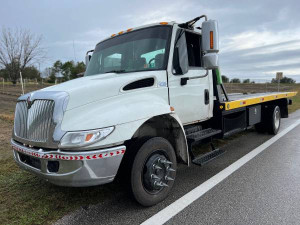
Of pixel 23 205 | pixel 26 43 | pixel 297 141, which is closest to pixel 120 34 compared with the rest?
pixel 23 205

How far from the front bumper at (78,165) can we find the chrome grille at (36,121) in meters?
0.19

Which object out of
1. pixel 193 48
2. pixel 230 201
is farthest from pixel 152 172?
pixel 193 48

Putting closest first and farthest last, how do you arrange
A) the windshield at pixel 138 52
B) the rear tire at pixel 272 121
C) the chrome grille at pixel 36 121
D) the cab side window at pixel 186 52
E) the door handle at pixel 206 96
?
the chrome grille at pixel 36 121 → the windshield at pixel 138 52 → the cab side window at pixel 186 52 → the door handle at pixel 206 96 → the rear tire at pixel 272 121

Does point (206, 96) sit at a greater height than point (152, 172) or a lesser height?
greater

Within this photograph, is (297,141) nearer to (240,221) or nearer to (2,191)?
(240,221)

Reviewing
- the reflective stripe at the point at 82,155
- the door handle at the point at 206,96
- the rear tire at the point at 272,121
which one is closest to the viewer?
the reflective stripe at the point at 82,155

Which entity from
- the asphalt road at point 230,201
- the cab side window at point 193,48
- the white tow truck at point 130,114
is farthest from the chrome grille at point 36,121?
the cab side window at point 193,48

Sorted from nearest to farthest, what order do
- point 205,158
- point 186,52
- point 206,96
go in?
point 186,52 → point 205,158 → point 206,96

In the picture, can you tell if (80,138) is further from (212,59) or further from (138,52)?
(212,59)

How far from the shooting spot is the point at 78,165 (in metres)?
2.51

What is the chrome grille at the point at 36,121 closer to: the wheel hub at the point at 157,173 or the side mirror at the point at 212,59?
the wheel hub at the point at 157,173

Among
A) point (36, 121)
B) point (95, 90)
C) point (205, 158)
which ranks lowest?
point (205, 158)

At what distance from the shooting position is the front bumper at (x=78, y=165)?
8.22 feet

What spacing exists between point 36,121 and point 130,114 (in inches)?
43.2
